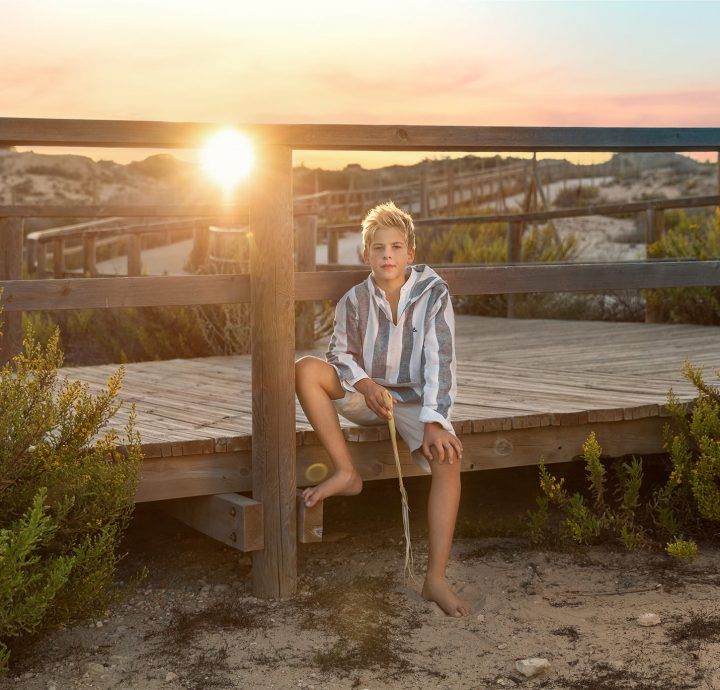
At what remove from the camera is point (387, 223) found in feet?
12.3

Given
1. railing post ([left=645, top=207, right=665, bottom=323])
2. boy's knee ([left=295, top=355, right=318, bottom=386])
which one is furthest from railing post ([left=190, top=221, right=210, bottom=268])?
boy's knee ([left=295, top=355, right=318, bottom=386])

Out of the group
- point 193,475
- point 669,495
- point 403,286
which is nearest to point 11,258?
point 193,475

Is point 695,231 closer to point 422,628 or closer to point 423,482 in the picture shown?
point 423,482

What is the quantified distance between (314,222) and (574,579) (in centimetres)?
401

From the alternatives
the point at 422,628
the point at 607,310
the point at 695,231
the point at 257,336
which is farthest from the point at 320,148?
the point at 607,310

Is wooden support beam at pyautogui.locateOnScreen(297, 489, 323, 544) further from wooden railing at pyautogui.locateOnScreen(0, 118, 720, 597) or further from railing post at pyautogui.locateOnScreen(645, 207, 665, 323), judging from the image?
railing post at pyautogui.locateOnScreen(645, 207, 665, 323)

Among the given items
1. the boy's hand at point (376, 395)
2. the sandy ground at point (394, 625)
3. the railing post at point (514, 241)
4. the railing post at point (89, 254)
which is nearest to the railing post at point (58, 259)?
the railing post at point (89, 254)

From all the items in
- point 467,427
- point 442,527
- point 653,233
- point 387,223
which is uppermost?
point 653,233

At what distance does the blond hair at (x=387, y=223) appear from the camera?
3762 mm

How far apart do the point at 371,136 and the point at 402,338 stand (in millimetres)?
712

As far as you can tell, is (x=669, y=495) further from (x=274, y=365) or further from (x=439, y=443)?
(x=274, y=365)

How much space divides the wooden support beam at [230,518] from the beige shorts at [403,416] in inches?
18.5

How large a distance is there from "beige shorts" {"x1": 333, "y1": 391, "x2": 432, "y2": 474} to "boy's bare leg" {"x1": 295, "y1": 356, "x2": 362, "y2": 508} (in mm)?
49

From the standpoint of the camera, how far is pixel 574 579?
13.3ft
